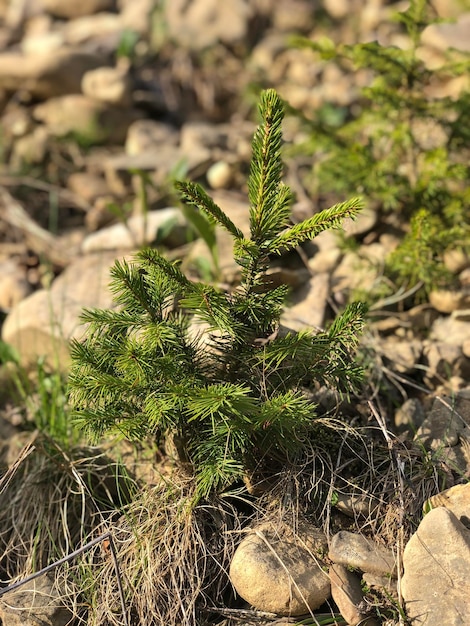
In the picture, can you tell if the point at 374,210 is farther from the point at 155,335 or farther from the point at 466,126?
the point at 155,335

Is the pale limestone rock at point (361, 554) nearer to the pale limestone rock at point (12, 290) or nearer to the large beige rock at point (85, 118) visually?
the pale limestone rock at point (12, 290)

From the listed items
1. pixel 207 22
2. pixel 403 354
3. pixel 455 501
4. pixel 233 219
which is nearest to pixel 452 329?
pixel 403 354

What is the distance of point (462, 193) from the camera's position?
2.90 meters

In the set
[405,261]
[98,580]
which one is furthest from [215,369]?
[405,261]

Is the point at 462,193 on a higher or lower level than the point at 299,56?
lower

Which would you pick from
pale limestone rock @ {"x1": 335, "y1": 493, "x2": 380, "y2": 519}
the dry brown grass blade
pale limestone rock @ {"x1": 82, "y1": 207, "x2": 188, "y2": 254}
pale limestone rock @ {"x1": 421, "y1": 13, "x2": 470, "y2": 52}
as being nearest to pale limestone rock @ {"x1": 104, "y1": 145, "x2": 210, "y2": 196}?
pale limestone rock @ {"x1": 82, "y1": 207, "x2": 188, "y2": 254}

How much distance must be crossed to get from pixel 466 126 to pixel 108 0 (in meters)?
3.80

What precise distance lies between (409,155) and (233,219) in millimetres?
888

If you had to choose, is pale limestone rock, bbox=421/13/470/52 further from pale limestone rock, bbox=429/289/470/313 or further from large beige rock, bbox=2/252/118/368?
large beige rock, bbox=2/252/118/368

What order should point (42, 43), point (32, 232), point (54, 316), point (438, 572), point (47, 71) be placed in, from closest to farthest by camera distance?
point (438, 572)
point (54, 316)
point (32, 232)
point (47, 71)
point (42, 43)

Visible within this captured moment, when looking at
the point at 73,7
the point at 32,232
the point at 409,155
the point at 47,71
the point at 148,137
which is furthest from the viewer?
the point at 73,7

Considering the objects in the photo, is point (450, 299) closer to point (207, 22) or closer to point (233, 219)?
point (233, 219)

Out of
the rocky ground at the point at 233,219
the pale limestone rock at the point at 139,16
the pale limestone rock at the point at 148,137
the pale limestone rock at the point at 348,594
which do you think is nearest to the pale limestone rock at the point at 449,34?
the rocky ground at the point at 233,219

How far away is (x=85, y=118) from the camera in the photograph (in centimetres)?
475
